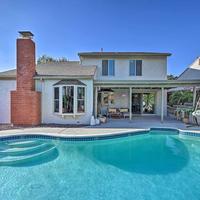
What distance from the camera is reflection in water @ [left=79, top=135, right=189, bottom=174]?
7.29 meters

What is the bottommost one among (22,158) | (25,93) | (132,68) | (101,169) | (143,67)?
(101,169)

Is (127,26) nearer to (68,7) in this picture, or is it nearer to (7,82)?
(68,7)

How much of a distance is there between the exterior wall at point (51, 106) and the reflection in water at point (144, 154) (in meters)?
4.35

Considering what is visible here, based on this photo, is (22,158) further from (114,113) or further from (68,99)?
(114,113)

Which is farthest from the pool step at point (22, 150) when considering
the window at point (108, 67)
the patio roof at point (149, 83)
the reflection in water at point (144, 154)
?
the window at point (108, 67)

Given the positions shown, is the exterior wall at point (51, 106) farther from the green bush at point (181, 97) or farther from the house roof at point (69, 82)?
the green bush at point (181, 97)

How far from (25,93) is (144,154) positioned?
362 inches

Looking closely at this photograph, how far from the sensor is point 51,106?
14.3 metres

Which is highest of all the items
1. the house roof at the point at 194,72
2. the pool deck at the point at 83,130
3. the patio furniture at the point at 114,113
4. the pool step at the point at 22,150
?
the house roof at the point at 194,72

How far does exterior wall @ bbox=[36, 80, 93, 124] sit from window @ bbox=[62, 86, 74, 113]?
71 cm

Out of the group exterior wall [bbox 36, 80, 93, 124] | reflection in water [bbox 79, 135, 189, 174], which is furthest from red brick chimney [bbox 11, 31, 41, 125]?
reflection in water [bbox 79, 135, 189, 174]

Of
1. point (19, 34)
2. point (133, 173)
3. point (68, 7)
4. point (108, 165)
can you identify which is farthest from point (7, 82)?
point (133, 173)

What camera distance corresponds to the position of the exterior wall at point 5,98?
14.5 meters

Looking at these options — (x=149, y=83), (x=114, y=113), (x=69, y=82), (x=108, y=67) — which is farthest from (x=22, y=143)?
(x=108, y=67)
